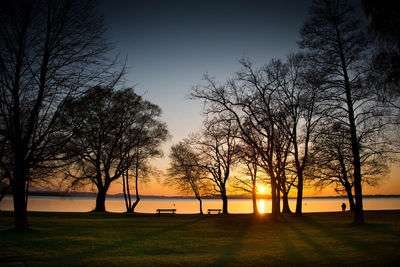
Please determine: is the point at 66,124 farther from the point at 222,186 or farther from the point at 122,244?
the point at 222,186

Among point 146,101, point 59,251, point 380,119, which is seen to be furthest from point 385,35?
point 146,101

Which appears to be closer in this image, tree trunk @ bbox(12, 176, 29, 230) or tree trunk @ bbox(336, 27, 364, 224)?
tree trunk @ bbox(12, 176, 29, 230)

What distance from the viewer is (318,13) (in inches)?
688

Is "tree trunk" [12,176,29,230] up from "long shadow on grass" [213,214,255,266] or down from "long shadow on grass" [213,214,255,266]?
up

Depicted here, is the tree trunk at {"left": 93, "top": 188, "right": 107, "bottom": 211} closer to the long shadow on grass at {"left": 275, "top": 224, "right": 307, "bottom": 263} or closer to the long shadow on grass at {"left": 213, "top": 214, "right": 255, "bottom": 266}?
the long shadow on grass at {"left": 213, "top": 214, "right": 255, "bottom": 266}

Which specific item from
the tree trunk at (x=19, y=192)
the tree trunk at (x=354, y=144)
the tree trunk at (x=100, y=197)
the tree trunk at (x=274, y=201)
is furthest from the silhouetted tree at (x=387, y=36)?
the tree trunk at (x=100, y=197)

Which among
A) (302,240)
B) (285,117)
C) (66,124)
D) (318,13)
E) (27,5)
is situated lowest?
(302,240)

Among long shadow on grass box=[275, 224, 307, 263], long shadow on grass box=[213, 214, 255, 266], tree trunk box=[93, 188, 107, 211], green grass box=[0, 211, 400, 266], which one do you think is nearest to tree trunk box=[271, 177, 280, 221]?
green grass box=[0, 211, 400, 266]

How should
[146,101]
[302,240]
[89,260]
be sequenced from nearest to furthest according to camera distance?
1. [89,260]
2. [302,240]
3. [146,101]

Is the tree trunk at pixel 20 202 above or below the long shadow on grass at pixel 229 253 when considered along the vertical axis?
above

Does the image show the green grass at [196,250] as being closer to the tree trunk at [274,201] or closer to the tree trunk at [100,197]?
the tree trunk at [274,201]

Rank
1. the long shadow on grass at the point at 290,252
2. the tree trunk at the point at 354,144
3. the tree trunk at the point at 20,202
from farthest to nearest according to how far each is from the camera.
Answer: the tree trunk at the point at 354,144, the tree trunk at the point at 20,202, the long shadow on grass at the point at 290,252

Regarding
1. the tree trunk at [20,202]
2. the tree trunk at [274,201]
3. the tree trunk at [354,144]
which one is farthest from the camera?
the tree trunk at [274,201]

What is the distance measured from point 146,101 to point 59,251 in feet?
86.7
